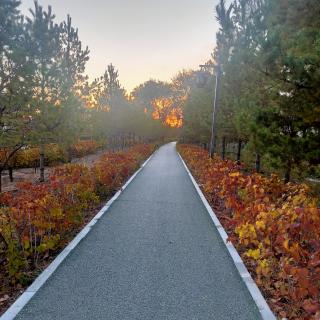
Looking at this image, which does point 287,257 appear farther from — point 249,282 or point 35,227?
point 35,227

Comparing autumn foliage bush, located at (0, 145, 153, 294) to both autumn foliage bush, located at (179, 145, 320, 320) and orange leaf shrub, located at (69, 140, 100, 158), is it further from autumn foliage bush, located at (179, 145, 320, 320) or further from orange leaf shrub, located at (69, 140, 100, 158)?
orange leaf shrub, located at (69, 140, 100, 158)

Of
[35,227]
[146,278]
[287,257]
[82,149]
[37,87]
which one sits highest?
[37,87]

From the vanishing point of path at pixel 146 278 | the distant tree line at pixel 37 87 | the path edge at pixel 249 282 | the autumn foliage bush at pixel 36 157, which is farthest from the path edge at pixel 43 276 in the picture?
the autumn foliage bush at pixel 36 157

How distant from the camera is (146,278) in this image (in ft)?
17.0

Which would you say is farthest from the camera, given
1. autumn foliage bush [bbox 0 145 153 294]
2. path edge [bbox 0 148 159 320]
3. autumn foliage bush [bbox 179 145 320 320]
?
autumn foliage bush [bbox 0 145 153 294]

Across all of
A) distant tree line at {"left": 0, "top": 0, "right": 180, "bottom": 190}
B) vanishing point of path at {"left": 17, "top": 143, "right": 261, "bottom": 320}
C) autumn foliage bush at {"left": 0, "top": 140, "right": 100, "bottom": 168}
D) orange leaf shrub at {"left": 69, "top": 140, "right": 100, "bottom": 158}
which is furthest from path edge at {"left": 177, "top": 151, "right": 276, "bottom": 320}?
orange leaf shrub at {"left": 69, "top": 140, "right": 100, "bottom": 158}

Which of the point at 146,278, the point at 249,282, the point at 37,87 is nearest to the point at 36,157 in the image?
the point at 37,87

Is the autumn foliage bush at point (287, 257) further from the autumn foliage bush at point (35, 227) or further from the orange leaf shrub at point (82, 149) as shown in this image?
the orange leaf shrub at point (82, 149)

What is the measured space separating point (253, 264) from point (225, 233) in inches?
79.2

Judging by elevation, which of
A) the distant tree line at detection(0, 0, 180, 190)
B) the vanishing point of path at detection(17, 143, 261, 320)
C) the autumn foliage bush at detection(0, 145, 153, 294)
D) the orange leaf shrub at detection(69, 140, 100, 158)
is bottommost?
the orange leaf shrub at detection(69, 140, 100, 158)

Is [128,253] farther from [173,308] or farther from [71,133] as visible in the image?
[71,133]

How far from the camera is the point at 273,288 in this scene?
487cm

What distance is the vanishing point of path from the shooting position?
423 cm

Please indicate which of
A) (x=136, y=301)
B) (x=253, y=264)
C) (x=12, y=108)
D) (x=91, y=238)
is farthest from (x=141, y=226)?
(x=12, y=108)
